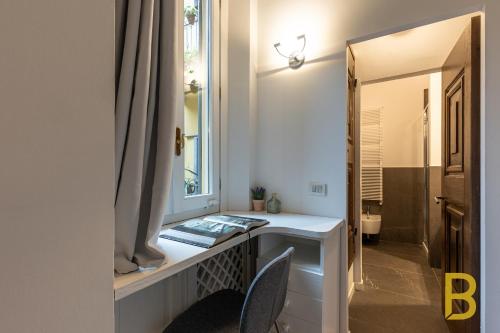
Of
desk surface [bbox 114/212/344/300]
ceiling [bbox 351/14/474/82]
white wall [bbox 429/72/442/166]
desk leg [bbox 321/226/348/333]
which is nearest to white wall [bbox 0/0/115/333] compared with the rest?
desk surface [bbox 114/212/344/300]

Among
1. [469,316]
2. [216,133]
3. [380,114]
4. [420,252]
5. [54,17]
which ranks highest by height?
[380,114]

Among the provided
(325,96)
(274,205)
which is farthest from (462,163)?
(274,205)

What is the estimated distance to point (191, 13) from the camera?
163 cm

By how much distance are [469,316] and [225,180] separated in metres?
1.68

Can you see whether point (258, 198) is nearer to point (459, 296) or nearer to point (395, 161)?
point (459, 296)

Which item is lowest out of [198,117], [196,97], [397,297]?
[397,297]

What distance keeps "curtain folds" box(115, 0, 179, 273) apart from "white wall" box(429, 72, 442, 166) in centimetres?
324

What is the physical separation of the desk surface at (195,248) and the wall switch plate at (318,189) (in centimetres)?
16

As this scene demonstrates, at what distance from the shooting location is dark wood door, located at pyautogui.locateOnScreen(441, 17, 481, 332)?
1330mm

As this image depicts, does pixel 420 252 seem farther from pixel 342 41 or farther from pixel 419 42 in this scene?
pixel 342 41

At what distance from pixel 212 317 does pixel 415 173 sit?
3757 mm

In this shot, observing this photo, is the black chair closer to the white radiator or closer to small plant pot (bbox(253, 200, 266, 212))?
small plant pot (bbox(253, 200, 266, 212))

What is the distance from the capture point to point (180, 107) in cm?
148

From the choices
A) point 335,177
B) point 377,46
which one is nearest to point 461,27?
point 377,46
